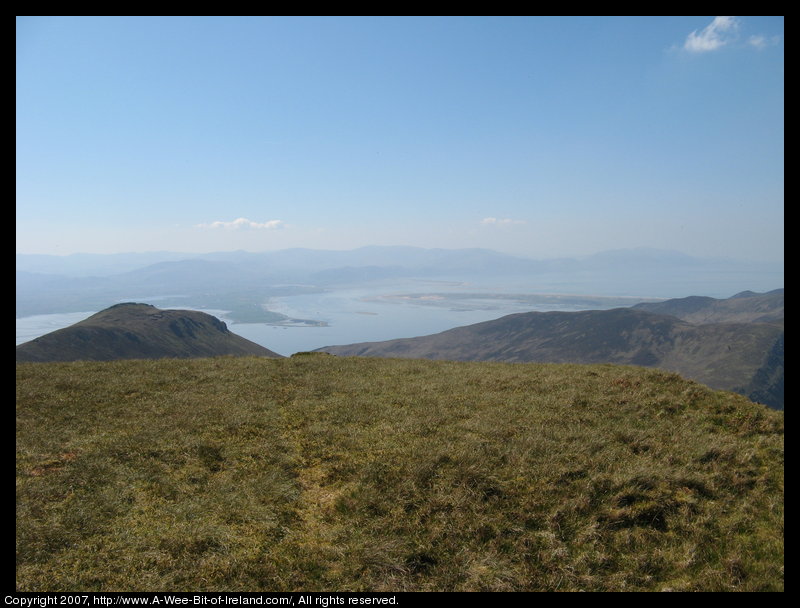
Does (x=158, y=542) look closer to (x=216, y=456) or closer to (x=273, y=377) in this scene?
(x=216, y=456)

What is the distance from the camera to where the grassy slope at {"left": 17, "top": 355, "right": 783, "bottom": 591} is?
10570 mm

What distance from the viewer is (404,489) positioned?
13.8m

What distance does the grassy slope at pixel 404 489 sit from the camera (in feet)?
34.7

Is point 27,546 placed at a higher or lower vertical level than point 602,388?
lower

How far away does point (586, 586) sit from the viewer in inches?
401
